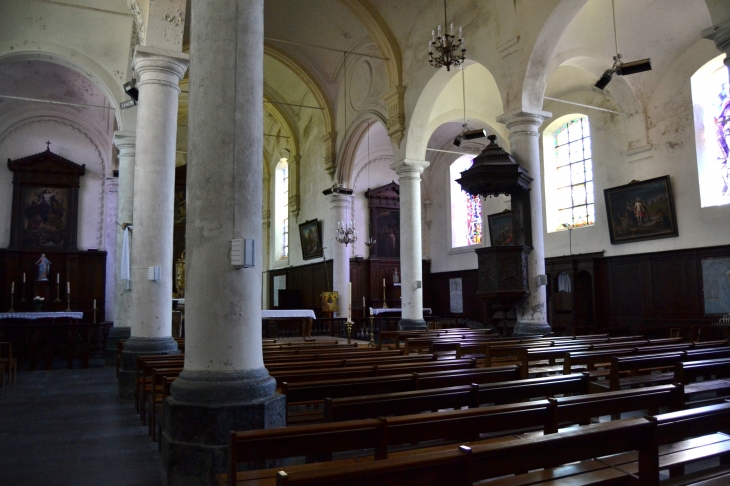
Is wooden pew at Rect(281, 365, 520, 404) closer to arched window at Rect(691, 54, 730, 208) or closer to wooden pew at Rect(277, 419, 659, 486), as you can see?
wooden pew at Rect(277, 419, 659, 486)

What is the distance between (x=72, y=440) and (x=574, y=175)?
14165 millimetres

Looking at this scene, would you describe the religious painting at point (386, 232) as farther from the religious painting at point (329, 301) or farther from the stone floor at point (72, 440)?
the stone floor at point (72, 440)

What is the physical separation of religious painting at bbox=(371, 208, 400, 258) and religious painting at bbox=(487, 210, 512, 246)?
3.75 meters

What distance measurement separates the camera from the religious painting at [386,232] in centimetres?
1988

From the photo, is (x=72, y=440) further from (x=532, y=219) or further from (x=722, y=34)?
(x=722, y=34)

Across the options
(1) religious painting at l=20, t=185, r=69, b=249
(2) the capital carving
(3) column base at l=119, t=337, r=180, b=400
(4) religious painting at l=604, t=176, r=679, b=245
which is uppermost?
(2) the capital carving

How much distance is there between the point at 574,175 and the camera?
15.7 meters

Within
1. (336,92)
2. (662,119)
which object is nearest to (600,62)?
(662,119)

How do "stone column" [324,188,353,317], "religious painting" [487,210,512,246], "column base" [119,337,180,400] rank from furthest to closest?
"stone column" [324,188,353,317]
"religious painting" [487,210,512,246]
"column base" [119,337,180,400]

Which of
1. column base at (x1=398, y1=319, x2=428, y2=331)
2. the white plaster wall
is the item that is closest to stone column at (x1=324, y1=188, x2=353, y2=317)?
column base at (x1=398, y1=319, x2=428, y2=331)

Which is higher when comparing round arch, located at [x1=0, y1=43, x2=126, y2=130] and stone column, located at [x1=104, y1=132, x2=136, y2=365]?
round arch, located at [x1=0, y1=43, x2=126, y2=130]

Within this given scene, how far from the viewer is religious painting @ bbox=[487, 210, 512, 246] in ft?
56.3

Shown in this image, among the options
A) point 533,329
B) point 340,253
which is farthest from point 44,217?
point 533,329

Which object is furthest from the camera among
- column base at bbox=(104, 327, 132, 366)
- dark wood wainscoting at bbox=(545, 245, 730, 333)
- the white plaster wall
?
the white plaster wall
